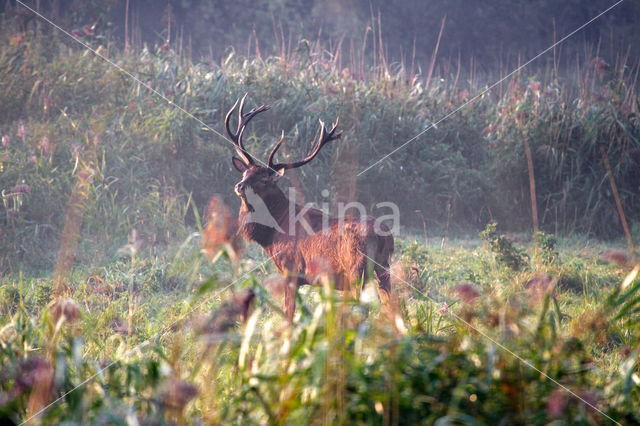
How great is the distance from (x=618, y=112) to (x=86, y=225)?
24.9 feet

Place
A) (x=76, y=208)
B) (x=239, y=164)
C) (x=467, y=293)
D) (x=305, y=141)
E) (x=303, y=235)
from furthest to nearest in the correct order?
(x=305, y=141) → (x=76, y=208) → (x=239, y=164) → (x=303, y=235) → (x=467, y=293)

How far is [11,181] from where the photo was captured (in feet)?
27.7

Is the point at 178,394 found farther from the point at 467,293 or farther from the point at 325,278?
the point at 467,293

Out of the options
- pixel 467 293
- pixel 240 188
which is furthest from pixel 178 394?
pixel 240 188

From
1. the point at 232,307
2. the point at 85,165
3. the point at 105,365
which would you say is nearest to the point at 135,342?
the point at 105,365

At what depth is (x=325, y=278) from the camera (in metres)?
3.09

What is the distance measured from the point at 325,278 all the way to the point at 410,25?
70.7ft

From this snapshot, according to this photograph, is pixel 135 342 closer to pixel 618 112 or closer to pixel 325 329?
pixel 325 329

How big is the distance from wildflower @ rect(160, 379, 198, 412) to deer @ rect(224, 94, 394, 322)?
2.63m

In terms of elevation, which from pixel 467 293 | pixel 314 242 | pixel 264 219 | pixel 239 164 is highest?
pixel 239 164

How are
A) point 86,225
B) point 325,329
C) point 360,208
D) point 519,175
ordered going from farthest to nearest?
point 519,175, point 360,208, point 86,225, point 325,329

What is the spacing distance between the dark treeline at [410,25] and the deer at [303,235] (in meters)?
14.9

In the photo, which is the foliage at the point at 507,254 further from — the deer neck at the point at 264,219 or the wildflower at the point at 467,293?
the wildflower at the point at 467,293

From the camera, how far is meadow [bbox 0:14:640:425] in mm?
2793
